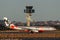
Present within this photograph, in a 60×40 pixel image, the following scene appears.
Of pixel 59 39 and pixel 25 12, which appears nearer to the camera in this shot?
pixel 59 39

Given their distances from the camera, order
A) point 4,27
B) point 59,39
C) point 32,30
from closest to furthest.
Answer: point 59,39 → point 32,30 → point 4,27

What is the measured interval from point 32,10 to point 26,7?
15.7ft

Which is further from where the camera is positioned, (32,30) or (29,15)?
(29,15)

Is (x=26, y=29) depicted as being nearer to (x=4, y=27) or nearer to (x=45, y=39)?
(x=4, y=27)

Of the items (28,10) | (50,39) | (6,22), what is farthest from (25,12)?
(50,39)

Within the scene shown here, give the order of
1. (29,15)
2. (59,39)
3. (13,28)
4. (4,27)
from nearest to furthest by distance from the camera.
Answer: (59,39), (13,28), (4,27), (29,15)

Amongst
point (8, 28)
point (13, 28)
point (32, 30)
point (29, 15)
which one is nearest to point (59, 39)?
point (32, 30)

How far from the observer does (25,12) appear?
112 meters

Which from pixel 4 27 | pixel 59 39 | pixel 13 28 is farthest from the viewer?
pixel 4 27

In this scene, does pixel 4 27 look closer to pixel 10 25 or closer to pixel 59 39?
pixel 10 25

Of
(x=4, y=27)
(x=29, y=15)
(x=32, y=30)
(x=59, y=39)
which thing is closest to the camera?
(x=59, y=39)

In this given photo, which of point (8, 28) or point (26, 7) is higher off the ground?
point (26, 7)

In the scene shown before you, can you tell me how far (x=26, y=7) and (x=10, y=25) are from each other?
105ft

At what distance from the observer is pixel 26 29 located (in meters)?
78.4
